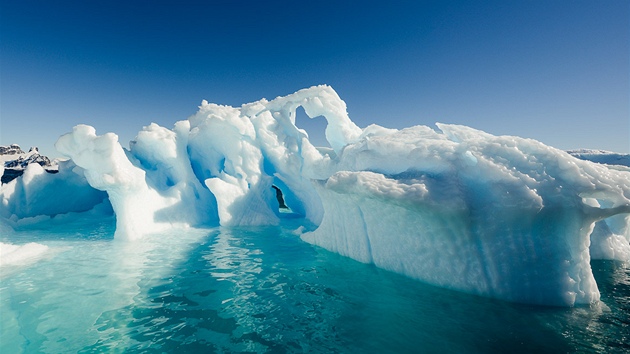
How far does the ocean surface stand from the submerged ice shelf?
0.67 meters

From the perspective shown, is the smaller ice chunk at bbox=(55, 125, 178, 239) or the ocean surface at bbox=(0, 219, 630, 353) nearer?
the ocean surface at bbox=(0, 219, 630, 353)

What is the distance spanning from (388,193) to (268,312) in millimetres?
3678

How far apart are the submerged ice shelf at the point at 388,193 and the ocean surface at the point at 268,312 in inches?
26.3

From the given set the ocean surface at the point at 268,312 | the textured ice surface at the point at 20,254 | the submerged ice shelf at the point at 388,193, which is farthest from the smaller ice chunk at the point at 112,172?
the ocean surface at the point at 268,312

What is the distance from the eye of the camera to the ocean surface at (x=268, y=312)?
4516 millimetres

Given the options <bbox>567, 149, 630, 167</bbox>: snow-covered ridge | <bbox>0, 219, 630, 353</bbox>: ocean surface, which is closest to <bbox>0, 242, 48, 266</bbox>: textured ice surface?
<bbox>0, 219, 630, 353</bbox>: ocean surface

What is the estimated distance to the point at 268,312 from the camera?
18.1 ft

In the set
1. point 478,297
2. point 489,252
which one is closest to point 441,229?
point 489,252

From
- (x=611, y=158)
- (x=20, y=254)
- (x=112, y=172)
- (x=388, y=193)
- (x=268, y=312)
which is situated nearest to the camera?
(x=268, y=312)

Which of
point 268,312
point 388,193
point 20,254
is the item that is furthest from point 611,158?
point 20,254

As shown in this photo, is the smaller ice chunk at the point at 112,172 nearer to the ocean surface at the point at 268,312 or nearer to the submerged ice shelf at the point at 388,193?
the submerged ice shelf at the point at 388,193

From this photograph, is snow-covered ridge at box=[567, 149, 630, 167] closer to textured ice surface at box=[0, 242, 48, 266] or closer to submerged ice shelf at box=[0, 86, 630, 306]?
submerged ice shelf at box=[0, 86, 630, 306]

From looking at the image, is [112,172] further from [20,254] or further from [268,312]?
[268,312]

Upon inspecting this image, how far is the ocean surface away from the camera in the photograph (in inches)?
178
